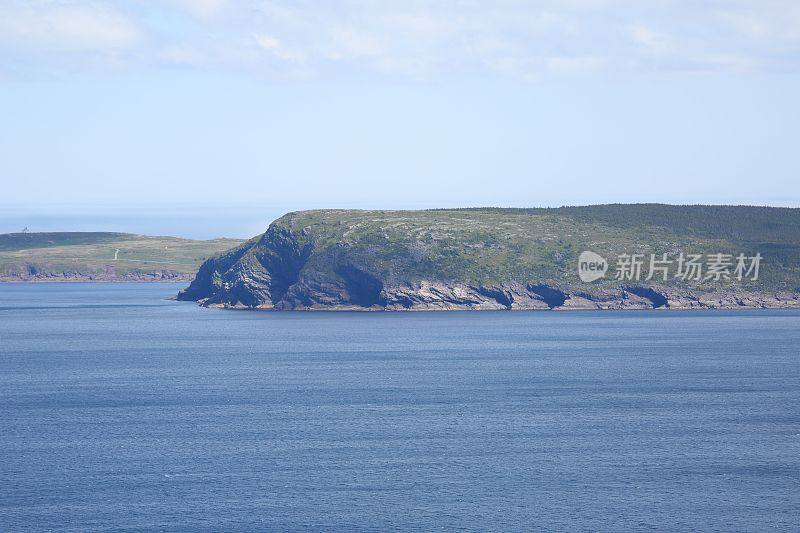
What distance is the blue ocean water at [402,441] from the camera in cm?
6544

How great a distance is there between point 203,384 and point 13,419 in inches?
1122

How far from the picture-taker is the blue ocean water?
6544 cm

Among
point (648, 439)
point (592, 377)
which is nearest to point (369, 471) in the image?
point (648, 439)

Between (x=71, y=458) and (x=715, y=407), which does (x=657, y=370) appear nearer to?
(x=715, y=407)

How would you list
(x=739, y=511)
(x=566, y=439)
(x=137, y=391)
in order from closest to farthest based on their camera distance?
(x=739, y=511) < (x=566, y=439) < (x=137, y=391)

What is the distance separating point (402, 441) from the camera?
8612cm

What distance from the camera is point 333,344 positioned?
574ft

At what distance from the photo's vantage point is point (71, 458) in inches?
3135

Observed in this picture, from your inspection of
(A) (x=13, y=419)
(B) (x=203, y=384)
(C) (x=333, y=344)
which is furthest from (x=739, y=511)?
(C) (x=333, y=344)

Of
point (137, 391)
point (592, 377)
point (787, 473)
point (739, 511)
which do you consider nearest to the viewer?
point (739, 511)

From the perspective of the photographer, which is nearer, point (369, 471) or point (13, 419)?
point (369, 471)

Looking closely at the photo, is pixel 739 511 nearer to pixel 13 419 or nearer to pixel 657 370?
pixel 13 419

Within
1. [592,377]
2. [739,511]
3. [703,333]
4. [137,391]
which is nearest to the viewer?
[739,511]

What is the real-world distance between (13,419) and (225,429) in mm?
20268
